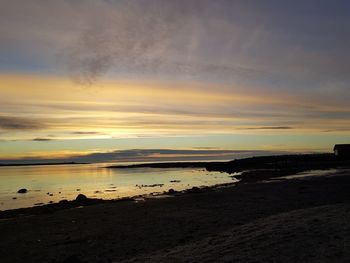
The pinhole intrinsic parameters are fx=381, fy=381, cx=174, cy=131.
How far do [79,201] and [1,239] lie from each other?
13.6m

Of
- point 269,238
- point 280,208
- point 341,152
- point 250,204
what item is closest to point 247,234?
point 269,238

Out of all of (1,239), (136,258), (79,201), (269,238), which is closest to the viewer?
(269,238)

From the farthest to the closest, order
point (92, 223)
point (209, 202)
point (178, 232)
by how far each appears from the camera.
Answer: point (209, 202) → point (92, 223) → point (178, 232)

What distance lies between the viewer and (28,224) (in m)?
19.5

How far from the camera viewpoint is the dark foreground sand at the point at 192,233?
9539 mm

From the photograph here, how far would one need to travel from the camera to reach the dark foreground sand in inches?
376

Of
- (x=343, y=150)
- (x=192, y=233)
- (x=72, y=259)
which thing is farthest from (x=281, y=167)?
(x=72, y=259)

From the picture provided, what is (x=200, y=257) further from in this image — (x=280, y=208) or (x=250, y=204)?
(x=250, y=204)

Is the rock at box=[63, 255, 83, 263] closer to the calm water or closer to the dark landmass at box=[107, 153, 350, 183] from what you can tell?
the calm water

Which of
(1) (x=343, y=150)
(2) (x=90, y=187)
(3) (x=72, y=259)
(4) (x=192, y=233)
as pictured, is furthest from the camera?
(1) (x=343, y=150)

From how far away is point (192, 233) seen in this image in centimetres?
1451

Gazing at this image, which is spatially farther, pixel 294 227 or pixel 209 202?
pixel 209 202

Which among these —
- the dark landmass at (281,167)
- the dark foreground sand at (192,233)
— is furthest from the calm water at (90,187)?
the dark foreground sand at (192,233)

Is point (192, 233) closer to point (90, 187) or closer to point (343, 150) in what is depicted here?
point (90, 187)
